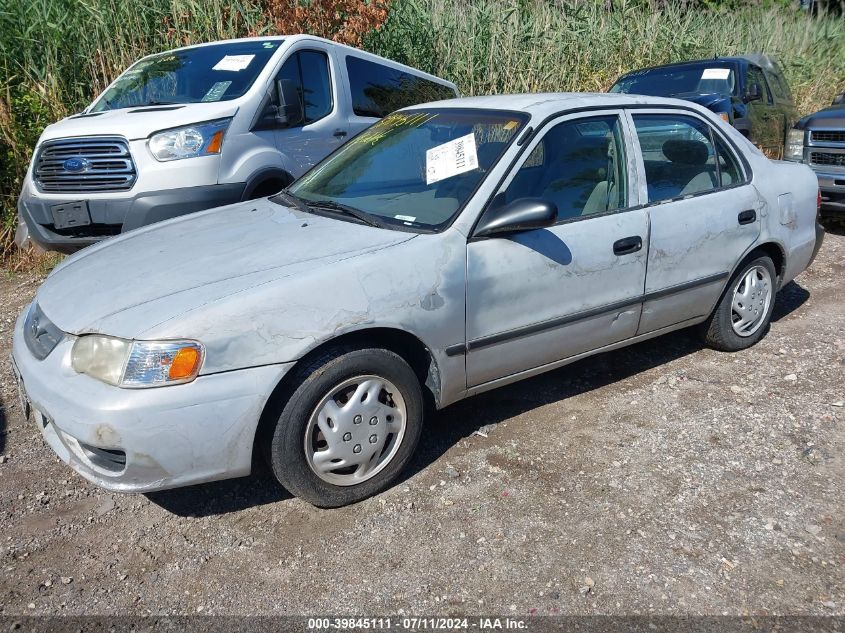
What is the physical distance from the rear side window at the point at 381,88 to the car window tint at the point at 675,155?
3106 millimetres

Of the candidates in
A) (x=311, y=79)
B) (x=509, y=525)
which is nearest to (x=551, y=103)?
(x=509, y=525)

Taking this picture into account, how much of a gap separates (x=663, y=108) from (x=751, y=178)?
78cm

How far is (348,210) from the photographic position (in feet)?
11.5

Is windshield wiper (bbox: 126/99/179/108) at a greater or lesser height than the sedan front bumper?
greater

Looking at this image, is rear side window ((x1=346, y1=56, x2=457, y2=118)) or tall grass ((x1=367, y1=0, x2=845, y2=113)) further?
tall grass ((x1=367, y1=0, x2=845, y2=113))

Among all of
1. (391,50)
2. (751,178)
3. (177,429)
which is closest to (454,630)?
(177,429)

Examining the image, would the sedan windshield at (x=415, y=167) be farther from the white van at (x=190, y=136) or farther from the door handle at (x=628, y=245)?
the white van at (x=190, y=136)

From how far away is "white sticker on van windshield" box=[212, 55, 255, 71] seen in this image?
5848 millimetres

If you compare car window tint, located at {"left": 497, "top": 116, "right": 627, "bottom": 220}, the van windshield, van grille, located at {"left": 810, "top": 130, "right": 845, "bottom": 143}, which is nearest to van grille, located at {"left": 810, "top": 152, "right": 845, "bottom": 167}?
van grille, located at {"left": 810, "top": 130, "right": 845, "bottom": 143}

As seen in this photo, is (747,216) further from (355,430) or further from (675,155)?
(355,430)

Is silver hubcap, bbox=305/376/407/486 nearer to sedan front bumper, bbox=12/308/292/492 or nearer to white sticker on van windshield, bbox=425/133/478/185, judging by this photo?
sedan front bumper, bbox=12/308/292/492

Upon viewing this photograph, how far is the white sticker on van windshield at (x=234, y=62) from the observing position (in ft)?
19.2

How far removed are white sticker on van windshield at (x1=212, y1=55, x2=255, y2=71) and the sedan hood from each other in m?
2.62

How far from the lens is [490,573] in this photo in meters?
2.75
